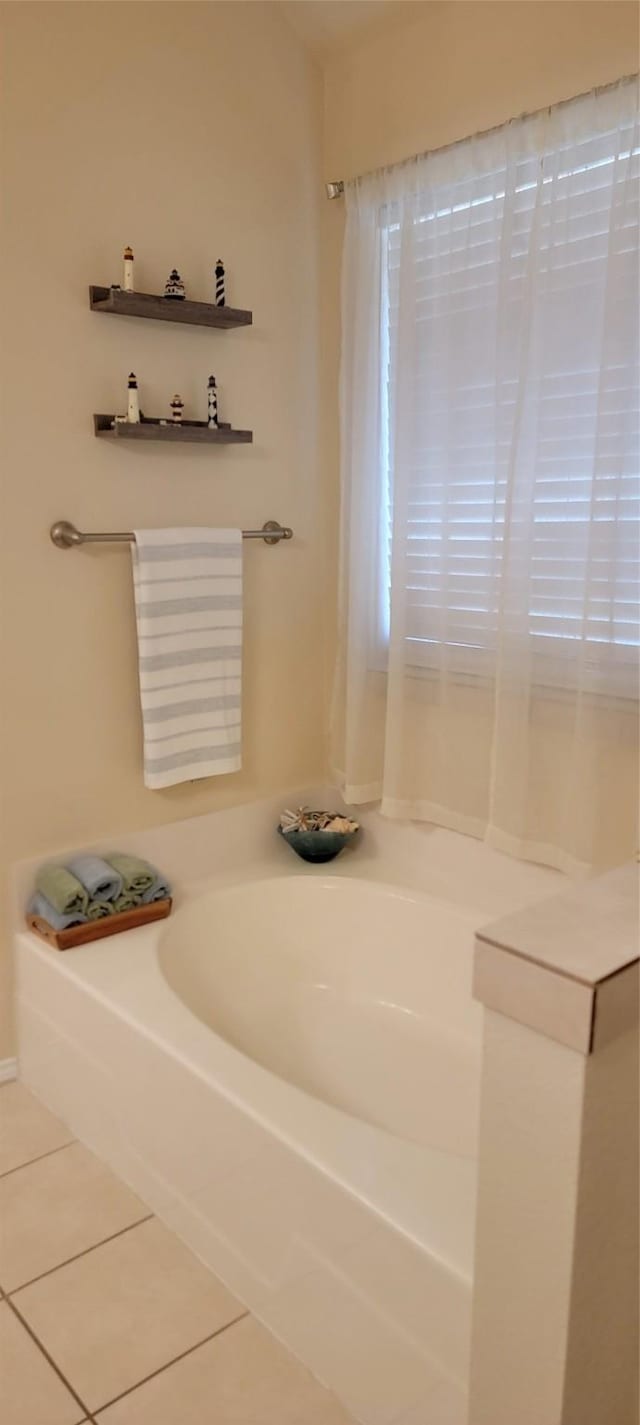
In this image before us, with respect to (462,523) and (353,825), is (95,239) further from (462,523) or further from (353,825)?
(353,825)

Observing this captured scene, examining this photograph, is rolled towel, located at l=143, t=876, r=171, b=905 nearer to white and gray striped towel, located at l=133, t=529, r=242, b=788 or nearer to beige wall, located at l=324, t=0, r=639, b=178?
white and gray striped towel, located at l=133, t=529, r=242, b=788

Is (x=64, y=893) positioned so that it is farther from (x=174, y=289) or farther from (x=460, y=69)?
(x=460, y=69)

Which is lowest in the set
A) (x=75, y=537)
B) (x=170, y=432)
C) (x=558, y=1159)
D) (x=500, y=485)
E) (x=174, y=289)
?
(x=558, y=1159)

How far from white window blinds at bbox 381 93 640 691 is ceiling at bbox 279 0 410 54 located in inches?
17.2

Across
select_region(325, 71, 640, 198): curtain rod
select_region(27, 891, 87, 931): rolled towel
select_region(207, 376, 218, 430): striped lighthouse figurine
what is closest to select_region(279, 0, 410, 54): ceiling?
select_region(325, 71, 640, 198): curtain rod

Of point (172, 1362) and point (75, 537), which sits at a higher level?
point (75, 537)

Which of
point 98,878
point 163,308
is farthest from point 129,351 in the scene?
point 98,878

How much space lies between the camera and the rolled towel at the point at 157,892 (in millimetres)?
2381

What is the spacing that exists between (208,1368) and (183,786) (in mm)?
1341

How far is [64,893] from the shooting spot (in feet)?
7.34

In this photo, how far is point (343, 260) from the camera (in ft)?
8.46

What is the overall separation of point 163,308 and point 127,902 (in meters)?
1.36

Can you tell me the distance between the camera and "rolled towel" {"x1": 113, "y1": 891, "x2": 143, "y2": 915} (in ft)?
7.62

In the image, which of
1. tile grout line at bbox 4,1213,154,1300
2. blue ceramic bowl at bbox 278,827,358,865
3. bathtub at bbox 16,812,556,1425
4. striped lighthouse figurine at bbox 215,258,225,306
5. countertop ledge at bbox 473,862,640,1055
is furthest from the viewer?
blue ceramic bowl at bbox 278,827,358,865
